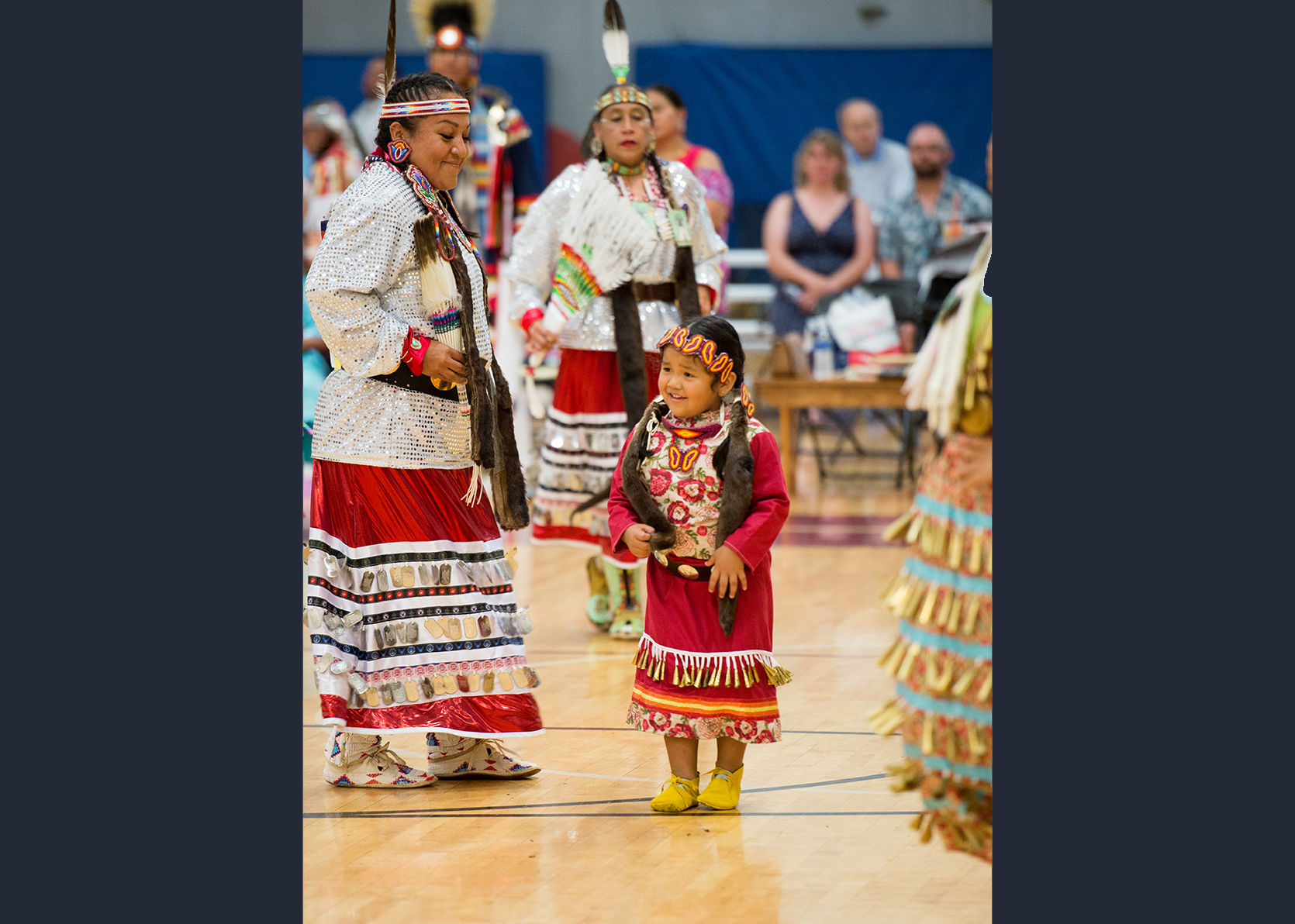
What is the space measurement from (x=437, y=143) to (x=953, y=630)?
182cm

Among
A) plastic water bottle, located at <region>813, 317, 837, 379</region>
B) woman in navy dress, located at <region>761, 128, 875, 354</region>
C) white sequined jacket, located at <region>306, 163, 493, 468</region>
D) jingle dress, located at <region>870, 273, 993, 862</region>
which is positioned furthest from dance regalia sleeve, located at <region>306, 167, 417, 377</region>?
woman in navy dress, located at <region>761, 128, 875, 354</region>

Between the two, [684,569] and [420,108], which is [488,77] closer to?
[420,108]

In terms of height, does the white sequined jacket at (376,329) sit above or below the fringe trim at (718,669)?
above

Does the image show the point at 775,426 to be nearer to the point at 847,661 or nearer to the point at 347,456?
the point at 847,661

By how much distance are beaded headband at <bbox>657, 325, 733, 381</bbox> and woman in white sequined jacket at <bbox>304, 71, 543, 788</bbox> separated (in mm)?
507

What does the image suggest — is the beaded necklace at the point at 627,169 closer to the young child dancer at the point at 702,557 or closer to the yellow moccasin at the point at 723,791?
the young child dancer at the point at 702,557

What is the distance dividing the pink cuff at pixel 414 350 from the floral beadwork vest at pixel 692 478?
589 millimetres

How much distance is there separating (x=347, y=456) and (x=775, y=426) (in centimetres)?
892

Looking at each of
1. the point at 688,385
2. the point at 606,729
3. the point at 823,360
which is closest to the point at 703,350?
the point at 688,385

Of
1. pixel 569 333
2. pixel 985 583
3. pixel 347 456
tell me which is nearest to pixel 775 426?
pixel 569 333

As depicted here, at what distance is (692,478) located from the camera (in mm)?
3580

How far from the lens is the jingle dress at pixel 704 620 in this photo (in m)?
3.56

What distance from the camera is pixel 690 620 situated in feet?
11.8

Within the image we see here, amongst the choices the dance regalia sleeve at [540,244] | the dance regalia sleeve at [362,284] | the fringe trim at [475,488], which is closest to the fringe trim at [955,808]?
the fringe trim at [475,488]
